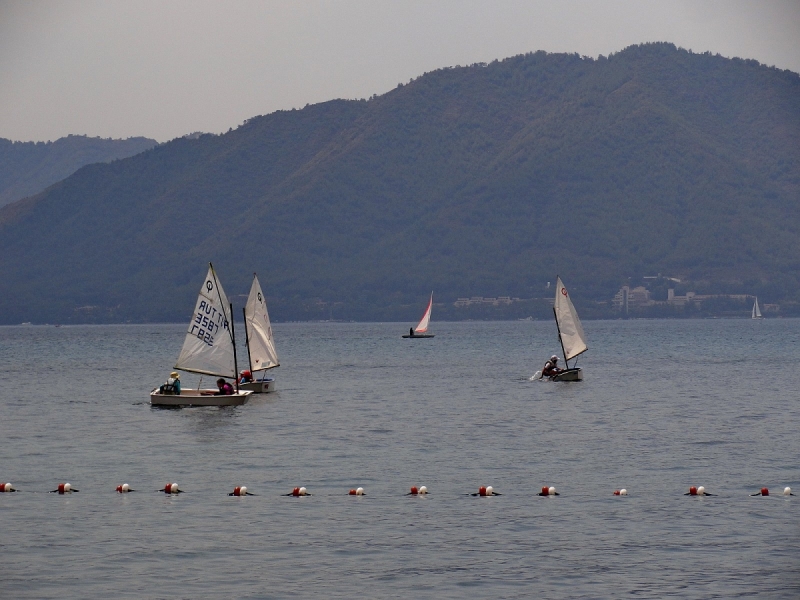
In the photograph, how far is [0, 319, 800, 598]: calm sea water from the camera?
3155 cm

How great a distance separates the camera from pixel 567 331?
106 meters

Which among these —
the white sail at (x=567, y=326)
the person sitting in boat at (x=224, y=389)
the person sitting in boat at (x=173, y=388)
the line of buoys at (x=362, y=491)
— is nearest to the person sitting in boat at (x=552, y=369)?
the white sail at (x=567, y=326)

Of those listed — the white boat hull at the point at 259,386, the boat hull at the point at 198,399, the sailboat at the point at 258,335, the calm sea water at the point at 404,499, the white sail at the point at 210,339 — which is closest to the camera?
the calm sea water at the point at 404,499

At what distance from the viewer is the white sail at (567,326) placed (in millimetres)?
104062

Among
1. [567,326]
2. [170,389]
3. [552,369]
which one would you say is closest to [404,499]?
[170,389]

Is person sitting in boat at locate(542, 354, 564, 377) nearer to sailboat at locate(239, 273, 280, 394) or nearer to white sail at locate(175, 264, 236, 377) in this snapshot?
sailboat at locate(239, 273, 280, 394)

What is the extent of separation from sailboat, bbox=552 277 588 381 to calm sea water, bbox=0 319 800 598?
42.2 ft

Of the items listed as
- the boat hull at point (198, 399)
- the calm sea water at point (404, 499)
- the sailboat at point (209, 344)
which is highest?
the sailboat at point (209, 344)

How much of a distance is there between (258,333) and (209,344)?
48.8 ft

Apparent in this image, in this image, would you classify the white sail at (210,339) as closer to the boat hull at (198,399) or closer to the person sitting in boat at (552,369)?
the boat hull at (198,399)

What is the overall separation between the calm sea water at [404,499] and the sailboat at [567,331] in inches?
506

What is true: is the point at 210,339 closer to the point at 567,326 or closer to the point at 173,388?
the point at 173,388

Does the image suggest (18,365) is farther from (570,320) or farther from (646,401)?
(646,401)

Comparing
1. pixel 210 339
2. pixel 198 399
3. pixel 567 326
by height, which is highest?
pixel 567 326
